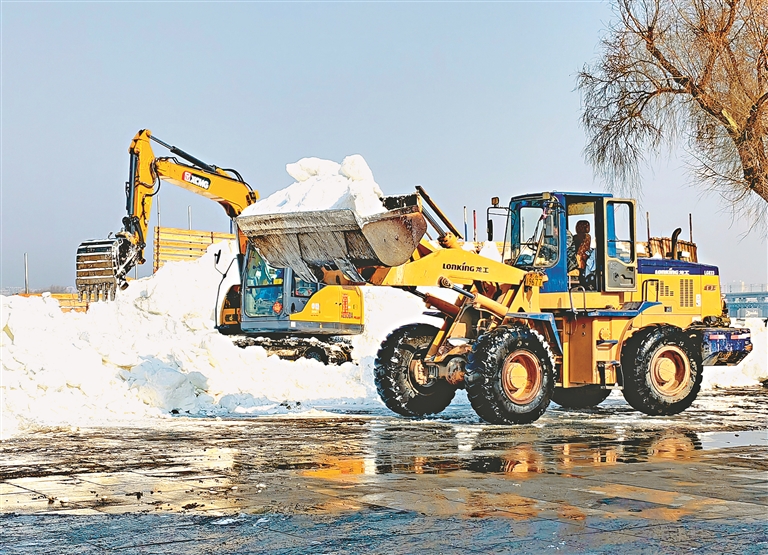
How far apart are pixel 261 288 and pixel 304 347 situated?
2.20 meters

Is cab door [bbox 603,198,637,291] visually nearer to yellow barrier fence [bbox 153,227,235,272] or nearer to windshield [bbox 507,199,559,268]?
windshield [bbox 507,199,559,268]

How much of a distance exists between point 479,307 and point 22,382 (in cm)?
629

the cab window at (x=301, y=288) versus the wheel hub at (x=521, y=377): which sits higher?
the cab window at (x=301, y=288)

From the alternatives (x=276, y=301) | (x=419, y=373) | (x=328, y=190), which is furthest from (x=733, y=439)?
(x=276, y=301)

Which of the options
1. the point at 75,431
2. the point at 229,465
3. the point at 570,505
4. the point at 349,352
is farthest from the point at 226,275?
the point at 570,505

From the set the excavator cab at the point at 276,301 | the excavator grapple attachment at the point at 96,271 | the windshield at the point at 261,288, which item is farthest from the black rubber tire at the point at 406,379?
the excavator grapple attachment at the point at 96,271

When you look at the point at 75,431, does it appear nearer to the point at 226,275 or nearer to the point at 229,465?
the point at 229,465

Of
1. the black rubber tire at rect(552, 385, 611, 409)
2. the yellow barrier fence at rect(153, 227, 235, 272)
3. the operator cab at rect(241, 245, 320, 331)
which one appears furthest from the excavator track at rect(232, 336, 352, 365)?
the yellow barrier fence at rect(153, 227, 235, 272)

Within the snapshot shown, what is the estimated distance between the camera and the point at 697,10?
22453mm

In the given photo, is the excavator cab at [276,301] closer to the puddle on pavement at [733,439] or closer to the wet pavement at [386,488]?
the wet pavement at [386,488]

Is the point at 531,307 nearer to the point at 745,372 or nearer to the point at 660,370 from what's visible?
the point at 660,370

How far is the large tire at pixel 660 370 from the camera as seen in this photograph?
578 inches

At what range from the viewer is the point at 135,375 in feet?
51.5

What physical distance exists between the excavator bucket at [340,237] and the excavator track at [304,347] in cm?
823
